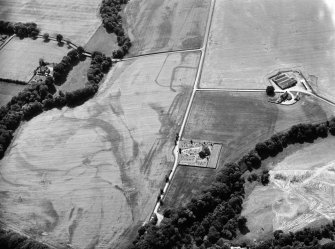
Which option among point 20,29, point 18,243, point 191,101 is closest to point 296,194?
point 191,101

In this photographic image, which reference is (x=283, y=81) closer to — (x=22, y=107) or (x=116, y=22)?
(x=116, y=22)

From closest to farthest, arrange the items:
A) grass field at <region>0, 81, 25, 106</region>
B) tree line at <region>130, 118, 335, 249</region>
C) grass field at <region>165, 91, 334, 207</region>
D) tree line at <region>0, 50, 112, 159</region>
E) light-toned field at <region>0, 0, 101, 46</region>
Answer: tree line at <region>130, 118, 335, 249</region> → grass field at <region>165, 91, 334, 207</region> → tree line at <region>0, 50, 112, 159</region> → grass field at <region>0, 81, 25, 106</region> → light-toned field at <region>0, 0, 101, 46</region>

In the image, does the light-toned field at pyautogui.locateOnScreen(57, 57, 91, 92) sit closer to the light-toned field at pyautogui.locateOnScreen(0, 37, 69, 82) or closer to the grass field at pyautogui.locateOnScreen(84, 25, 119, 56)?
the grass field at pyautogui.locateOnScreen(84, 25, 119, 56)

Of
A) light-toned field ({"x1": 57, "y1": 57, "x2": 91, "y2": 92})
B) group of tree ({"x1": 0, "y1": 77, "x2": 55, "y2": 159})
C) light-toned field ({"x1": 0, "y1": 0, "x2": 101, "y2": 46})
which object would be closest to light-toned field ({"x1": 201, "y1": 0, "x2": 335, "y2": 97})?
light-toned field ({"x1": 57, "y1": 57, "x2": 91, "y2": 92})

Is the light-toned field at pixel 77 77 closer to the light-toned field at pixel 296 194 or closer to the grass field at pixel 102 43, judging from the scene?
the grass field at pixel 102 43

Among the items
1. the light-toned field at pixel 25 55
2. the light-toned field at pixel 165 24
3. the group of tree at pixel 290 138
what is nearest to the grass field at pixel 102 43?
the light-toned field at pixel 165 24

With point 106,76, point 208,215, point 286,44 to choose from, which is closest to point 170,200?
point 208,215
